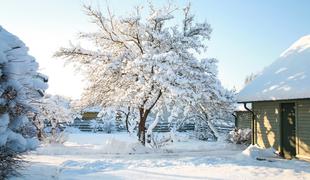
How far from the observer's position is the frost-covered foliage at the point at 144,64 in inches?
744

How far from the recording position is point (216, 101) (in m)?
20.3

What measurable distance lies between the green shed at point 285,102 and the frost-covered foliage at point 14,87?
10.0 meters

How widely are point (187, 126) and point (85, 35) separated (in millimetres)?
23032

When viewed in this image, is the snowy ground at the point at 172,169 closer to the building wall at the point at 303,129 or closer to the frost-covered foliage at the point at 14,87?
the building wall at the point at 303,129

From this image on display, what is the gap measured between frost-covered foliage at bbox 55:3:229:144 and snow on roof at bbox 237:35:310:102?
7.31 feet

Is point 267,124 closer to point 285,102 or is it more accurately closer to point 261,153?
point 285,102

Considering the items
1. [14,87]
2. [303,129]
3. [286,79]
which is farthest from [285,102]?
[14,87]

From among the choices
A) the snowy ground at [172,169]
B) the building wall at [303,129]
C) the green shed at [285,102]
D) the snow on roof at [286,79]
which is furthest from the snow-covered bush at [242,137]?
the building wall at [303,129]

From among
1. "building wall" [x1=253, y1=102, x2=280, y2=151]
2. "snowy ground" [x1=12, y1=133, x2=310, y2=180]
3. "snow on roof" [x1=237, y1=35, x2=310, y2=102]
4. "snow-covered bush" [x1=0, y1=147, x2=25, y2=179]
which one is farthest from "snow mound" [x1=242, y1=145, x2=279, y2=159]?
"snow-covered bush" [x1=0, y1=147, x2=25, y2=179]

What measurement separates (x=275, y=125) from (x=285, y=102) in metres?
1.28

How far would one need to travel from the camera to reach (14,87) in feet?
25.5

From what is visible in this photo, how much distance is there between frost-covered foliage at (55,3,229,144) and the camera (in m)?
18.9

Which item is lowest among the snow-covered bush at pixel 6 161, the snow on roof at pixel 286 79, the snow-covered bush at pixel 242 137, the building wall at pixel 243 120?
the snow-covered bush at pixel 6 161

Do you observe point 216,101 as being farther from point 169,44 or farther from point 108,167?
point 108,167
